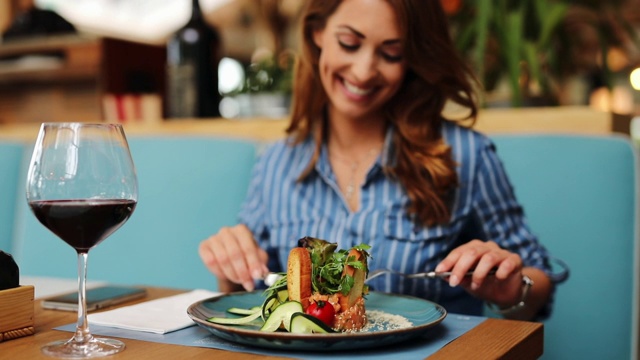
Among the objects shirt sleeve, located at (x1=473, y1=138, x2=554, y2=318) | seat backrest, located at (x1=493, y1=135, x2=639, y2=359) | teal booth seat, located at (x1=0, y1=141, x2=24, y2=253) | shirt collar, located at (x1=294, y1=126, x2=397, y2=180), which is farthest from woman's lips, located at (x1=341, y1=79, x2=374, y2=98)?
teal booth seat, located at (x1=0, y1=141, x2=24, y2=253)

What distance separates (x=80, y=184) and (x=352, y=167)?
876 mm

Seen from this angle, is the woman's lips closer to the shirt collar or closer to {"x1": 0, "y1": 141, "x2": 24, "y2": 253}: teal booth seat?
the shirt collar

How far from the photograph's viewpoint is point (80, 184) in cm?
73

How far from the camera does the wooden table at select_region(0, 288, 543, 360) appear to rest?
717 mm

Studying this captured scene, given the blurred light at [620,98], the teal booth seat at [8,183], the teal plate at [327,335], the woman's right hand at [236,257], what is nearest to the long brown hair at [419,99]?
the woman's right hand at [236,257]

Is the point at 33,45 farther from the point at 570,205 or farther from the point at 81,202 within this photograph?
the point at 81,202

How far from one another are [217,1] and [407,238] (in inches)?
247

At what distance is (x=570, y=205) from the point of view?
1499 mm

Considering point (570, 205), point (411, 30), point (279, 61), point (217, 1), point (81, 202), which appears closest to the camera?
point (81, 202)

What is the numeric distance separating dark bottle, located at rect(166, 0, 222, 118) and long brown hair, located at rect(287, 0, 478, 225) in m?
0.72

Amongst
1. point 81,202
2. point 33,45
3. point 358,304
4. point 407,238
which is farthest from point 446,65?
point 33,45

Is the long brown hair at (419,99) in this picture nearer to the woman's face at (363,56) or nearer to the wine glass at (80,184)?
the woman's face at (363,56)

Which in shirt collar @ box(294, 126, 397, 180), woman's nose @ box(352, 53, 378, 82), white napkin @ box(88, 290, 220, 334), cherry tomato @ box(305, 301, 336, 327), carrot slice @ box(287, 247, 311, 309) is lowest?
white napkin @ box(88, 290, 220, 334)

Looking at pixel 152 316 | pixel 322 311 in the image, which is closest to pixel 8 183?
pixel 152 316
